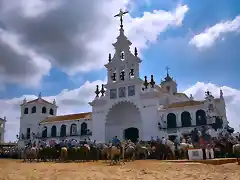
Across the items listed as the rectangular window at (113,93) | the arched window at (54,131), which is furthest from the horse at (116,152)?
the arched window at (54,131)

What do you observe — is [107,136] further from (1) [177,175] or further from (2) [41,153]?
(1) [177,175]

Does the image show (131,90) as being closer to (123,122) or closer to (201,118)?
(123,122)

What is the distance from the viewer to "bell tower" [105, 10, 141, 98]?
45188 mm

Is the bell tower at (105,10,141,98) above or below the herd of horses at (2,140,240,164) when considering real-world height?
above

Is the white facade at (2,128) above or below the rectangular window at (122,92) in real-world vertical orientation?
below

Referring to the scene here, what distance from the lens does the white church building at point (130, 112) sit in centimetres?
4015

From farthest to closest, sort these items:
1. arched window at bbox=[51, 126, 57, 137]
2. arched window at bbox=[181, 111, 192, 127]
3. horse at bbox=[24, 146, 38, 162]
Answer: arched window at bbox=[51, 126, 57, 137] → arched window at bbox=[181, 111, 192, 127] → horse at bbox=[24, 146, 38, 162]

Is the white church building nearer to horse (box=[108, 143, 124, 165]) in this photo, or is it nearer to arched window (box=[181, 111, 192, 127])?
arched window (box=[181, 111, 192, 127])

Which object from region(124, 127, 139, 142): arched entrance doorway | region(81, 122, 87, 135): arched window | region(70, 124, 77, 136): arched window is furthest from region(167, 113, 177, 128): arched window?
region(70, 124, 77, 136): arched window

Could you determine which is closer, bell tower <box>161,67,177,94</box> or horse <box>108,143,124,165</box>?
horse <box>108,143,124,165</box>

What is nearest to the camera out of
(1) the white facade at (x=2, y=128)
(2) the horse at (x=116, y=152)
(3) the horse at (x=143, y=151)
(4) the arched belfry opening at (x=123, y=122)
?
(2) the horse at (x=116, y=152)

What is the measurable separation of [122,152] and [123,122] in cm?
2158

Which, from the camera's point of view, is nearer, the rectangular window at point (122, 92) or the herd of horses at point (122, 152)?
the herd of horses at point (122, 152)

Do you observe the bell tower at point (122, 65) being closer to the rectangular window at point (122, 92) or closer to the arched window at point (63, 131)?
the rectangular window at point (122, 92)
